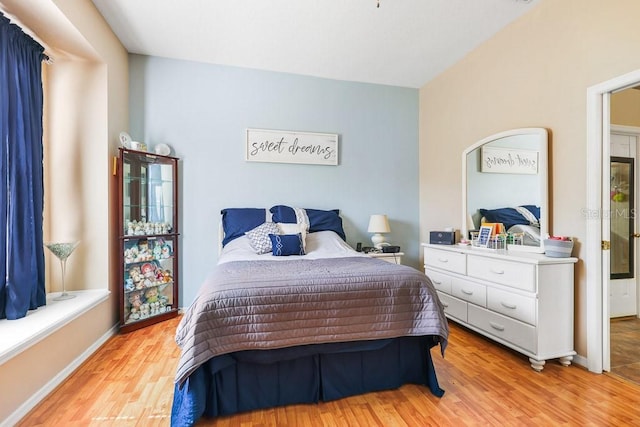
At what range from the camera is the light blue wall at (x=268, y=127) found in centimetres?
333

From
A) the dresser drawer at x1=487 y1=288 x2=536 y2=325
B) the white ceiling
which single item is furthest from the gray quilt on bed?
the white ceiling

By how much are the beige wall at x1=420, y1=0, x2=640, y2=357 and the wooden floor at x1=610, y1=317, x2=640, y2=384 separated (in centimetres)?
27

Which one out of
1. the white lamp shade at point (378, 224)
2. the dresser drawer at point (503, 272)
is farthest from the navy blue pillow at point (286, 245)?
the dresser drawer at point (503, 272)

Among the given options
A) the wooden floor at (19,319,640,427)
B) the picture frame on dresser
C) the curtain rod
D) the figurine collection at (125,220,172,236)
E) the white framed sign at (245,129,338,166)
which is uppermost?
the curtain rod

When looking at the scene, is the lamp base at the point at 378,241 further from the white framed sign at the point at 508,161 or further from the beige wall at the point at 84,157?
the beige wall at the point at 84,157

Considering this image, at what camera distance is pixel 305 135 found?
3678mm

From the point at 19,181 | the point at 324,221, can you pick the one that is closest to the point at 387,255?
the point at 324,221

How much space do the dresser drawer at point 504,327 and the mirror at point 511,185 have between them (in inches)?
24.8

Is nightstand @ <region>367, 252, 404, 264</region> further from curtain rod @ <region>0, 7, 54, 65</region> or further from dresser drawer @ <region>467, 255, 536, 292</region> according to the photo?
curtain rod @ <region>0, 7, 54, 65</region>

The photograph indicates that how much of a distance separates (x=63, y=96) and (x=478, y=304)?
3981 millimetres

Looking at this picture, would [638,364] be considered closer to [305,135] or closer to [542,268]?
[542,268]

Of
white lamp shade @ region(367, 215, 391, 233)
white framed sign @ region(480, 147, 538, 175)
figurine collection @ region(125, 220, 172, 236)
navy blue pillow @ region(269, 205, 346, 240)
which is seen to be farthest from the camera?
white lamp shade @ region(367, 215, 391, 233)

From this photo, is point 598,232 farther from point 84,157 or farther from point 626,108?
point 84,157

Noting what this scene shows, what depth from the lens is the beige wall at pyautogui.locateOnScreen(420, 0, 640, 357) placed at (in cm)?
204
